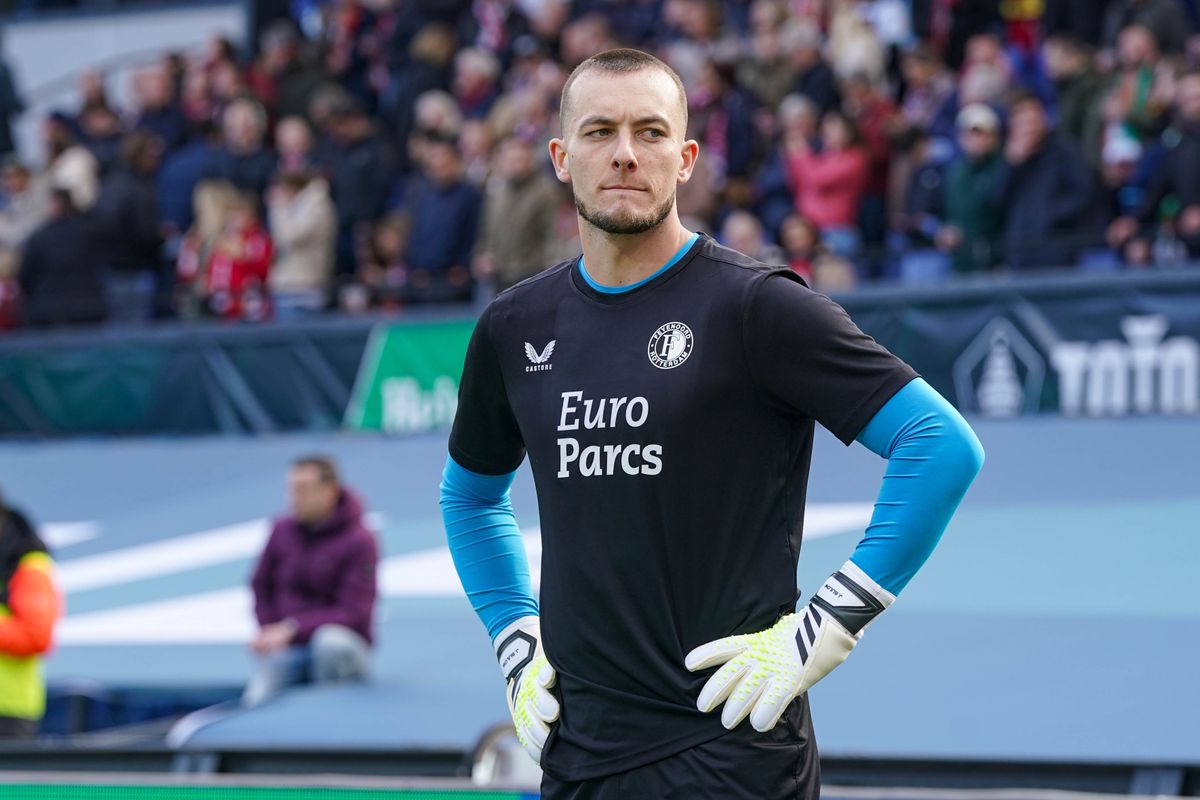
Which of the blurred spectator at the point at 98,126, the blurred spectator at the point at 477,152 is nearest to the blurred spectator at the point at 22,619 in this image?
the blurred spectator at the point at 477,152

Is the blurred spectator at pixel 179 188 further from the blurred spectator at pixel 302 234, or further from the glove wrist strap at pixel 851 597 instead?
the glove wrist strap at pixel 851 597

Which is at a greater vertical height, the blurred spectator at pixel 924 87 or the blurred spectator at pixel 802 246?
the blurred spectator at pixel 924 87

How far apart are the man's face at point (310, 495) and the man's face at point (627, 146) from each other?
657 cm

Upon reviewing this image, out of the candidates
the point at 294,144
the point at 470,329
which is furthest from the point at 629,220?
the point at 294,144

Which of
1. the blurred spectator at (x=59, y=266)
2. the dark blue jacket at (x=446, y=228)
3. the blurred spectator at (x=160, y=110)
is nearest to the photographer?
the dark blue jacket at (x=446, y=228)

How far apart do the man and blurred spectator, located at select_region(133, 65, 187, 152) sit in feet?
56.2

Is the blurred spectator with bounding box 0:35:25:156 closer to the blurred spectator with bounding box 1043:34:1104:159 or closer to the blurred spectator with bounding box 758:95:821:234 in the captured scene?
the blurred spectator with bounding box 758:95:821:234

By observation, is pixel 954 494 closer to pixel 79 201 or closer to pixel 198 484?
pixel 198 484

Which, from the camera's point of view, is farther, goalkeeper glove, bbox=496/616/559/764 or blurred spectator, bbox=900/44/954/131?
blurred spectator, bbox=900/44/954/131

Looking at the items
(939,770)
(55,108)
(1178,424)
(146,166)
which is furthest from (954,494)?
(55,108)

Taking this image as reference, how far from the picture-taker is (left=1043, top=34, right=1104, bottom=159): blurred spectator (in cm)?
1321

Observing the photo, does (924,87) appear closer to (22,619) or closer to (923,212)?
(923,212)

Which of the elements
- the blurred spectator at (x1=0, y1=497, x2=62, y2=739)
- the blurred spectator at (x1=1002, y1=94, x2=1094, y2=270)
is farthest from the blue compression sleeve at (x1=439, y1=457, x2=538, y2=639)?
the blurred spectator at (x1=1002, y1=94, x2=1094, y2=270)

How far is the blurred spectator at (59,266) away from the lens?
56.3ft
